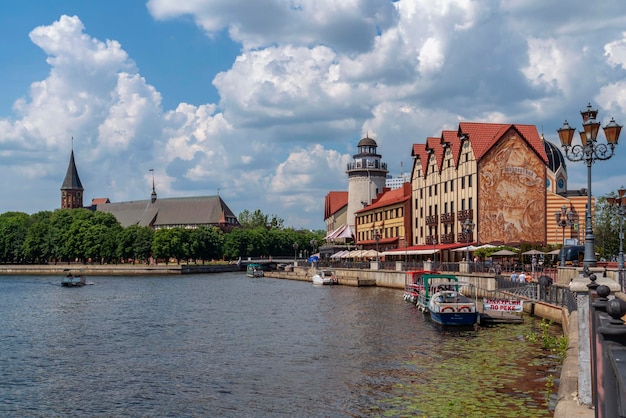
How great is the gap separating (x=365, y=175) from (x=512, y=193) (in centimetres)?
5695

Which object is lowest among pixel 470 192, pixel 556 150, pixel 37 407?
pixel 37 407

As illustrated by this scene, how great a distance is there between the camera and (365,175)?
13350cm

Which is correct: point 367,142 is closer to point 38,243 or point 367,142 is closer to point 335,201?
point 335,201

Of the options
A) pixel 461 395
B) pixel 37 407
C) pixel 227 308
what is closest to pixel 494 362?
pixel 461 395

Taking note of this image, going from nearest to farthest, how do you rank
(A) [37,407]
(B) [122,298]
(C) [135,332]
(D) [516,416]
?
(D) [516,416]
(A) [37,407]
(C) [135,332]
(B) [122,298]

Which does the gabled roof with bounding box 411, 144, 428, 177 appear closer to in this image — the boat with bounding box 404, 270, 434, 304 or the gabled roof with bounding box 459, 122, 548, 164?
the gabled roof with bounding box 459, 122, 548, 164

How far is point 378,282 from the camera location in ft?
288

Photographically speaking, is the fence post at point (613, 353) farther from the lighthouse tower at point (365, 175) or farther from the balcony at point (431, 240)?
the lighthouse tower at point (365, 175)

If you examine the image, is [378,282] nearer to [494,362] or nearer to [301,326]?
[301,326]

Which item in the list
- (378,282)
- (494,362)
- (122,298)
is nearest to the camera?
(494,362)

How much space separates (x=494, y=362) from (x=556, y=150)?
4155 inches

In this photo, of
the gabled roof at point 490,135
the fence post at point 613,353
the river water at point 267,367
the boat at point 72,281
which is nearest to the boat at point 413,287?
the river water at point 267,367

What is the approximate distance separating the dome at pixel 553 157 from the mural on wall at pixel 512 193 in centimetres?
4704

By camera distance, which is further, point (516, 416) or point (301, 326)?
point (301, 326)
